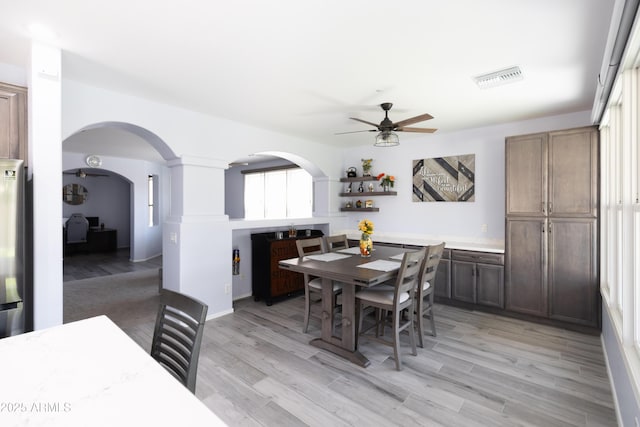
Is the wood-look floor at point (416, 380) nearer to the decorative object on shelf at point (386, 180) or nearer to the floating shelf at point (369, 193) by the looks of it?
the floating shelf at point (369, 193)

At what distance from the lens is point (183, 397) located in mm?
905

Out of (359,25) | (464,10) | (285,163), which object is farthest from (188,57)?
(285,163)

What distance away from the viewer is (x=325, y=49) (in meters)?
2.28

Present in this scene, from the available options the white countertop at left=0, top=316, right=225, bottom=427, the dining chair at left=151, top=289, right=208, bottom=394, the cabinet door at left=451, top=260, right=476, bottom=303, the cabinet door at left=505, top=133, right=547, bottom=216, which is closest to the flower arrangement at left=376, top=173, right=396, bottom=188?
the cabinet door at left=451, top=260, right=476, bottom=303

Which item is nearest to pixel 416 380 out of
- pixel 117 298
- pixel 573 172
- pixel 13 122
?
pixel 573 172

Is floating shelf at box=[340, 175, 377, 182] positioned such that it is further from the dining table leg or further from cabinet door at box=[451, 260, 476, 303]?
the dining table leg

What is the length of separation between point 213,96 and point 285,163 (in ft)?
12.8

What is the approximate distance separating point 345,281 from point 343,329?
59cm

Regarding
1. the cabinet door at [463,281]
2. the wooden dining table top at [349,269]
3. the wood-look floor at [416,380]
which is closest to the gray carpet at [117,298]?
the wood-look floor at [416,380]

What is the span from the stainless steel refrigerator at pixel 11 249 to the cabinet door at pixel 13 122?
38cm

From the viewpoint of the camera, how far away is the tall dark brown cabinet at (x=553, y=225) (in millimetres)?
3359

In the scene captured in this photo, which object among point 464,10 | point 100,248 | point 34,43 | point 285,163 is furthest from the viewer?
point 100,248

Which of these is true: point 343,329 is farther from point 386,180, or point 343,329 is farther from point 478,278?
point 386,180

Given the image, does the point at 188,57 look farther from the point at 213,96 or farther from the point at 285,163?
the point at 285,163
